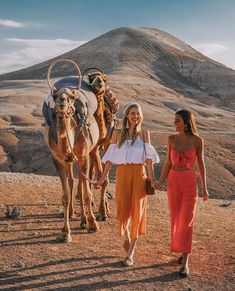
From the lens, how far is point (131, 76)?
89.9 metres

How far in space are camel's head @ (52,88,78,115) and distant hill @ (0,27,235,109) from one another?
246 ft

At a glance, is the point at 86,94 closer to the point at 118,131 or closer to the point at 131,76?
the point at 118,131

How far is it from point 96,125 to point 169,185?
3084 millimetres

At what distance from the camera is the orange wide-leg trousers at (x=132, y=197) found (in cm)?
691

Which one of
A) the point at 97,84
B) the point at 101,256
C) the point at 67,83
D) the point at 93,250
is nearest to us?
the point at 101,256

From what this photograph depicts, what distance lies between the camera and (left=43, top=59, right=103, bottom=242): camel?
7.67 m

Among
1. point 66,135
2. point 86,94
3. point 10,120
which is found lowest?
point 10,120

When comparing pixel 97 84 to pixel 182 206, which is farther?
pixel 97 84

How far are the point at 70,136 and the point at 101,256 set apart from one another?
1.89m

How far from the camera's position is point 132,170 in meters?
6.97

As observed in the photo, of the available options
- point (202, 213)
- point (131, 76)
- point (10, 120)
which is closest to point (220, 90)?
point (131, 76)

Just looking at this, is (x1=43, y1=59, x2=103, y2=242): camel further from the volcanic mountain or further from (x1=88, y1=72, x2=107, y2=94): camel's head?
the volcanic mountain

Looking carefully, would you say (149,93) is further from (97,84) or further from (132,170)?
(132,170)

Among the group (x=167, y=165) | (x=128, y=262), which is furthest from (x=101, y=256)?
(x=167, y=165)
